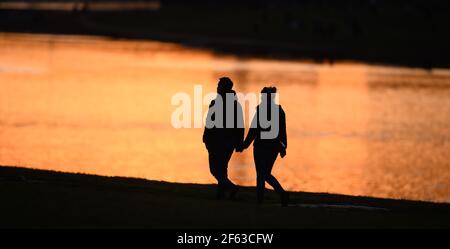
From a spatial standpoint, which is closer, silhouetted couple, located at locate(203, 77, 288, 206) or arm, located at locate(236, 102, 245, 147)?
silhouetted couple, located at locate(203, 77, 288, 206)

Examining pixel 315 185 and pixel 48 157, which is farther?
pixel 48 157

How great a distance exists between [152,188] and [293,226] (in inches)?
202

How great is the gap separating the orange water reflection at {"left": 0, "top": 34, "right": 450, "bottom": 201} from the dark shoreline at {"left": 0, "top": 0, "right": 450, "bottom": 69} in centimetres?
459

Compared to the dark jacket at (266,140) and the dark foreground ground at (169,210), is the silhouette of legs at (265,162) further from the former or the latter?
the dark foreground ground at (169,210)

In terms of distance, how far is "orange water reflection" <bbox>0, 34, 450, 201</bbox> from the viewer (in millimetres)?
33031

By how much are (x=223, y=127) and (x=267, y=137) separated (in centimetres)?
72

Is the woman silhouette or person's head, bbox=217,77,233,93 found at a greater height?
person's head, bbox=217,77,233,93

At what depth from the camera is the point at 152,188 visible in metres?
23.5

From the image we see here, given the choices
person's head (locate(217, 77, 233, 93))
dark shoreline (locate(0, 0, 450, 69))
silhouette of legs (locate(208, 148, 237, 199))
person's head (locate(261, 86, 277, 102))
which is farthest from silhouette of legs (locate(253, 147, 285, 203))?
dark shoreline (locate(0, 0, 450, 69))

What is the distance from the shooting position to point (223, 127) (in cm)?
2077

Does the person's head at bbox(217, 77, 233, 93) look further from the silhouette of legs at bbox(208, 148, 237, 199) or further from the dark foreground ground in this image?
the dark foreground ground
